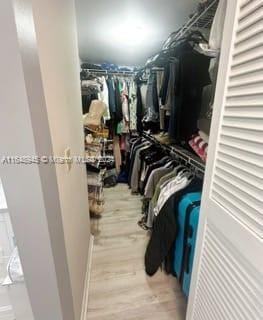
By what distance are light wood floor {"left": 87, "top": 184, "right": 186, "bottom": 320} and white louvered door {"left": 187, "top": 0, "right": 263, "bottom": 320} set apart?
626 millimetres

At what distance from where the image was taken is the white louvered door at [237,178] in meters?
0.58

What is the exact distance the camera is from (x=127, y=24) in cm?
197

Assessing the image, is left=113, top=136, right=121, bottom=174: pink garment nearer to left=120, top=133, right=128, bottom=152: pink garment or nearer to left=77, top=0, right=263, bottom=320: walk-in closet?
left=120, top=133, right=128, bottom=152: pink garment

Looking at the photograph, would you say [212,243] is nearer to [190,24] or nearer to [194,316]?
[194,316]

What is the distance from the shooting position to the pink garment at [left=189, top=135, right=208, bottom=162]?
130 centimetres

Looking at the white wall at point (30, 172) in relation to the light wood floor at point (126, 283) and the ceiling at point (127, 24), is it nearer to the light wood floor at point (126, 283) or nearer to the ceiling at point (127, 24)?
the light wood floor at point (126, 283)

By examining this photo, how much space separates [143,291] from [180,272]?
37 cm

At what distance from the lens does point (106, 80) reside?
2.89 meters

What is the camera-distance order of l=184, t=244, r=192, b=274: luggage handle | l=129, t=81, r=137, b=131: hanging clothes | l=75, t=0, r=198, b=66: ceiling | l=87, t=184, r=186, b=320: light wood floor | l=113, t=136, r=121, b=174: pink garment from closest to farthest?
l=184, t=244, r=192, b=274: luggage handle
l=87, t=184, r=186, b=320: light wood floor
l=75, t=0, r=198, b=66: ceiling
l=129, t=81, r=137, b=131: hanging clothes
l=113, t=136, r=121, b=174: pink garment

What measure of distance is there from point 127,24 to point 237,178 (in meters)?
1.97

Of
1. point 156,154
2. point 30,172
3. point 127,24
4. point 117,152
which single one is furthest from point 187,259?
point 117,152

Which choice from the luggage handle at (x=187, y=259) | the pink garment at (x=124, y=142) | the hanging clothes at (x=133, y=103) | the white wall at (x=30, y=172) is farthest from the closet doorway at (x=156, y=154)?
the white wall at (x=30, y=172)

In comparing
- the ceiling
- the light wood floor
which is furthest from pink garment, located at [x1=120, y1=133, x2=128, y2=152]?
the light wood floor

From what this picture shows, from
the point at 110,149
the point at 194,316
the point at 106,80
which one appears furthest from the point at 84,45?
the point at 194,316
